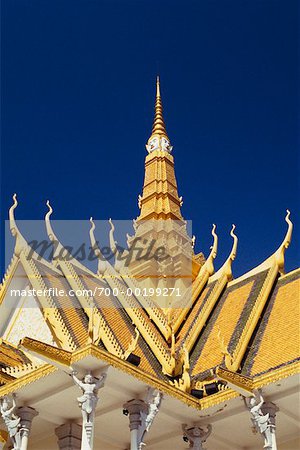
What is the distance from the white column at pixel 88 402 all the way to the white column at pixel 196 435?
291 centimetres

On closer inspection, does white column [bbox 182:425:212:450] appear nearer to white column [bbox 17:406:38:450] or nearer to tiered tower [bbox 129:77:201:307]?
white column [bbox 17:406:38:450]

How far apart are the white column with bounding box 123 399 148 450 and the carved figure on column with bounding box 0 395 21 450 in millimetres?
2010

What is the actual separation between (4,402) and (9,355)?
2.28 metres

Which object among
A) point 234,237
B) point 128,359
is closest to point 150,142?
point 234,237

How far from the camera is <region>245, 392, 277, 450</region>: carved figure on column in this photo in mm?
11786

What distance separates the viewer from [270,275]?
54.0ft

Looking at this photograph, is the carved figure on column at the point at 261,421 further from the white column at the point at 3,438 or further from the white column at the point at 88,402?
the white column at the point at 3,438

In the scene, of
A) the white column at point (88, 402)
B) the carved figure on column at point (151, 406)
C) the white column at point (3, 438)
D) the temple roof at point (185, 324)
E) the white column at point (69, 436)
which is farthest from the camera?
the white column at point (69, 436)

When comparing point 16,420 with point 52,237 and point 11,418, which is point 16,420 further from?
point 52,237

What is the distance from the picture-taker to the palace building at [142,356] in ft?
39.1

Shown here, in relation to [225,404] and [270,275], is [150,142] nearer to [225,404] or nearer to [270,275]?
[270,275]

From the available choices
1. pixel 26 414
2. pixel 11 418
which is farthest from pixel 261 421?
pixel 11 418

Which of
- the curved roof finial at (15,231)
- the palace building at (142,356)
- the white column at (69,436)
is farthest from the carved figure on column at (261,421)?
the curved roof finial at (15,231)

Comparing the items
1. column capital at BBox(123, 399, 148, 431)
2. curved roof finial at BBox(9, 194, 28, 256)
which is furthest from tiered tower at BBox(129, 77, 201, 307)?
column capital at BBox(123, 399, 148, 431)
